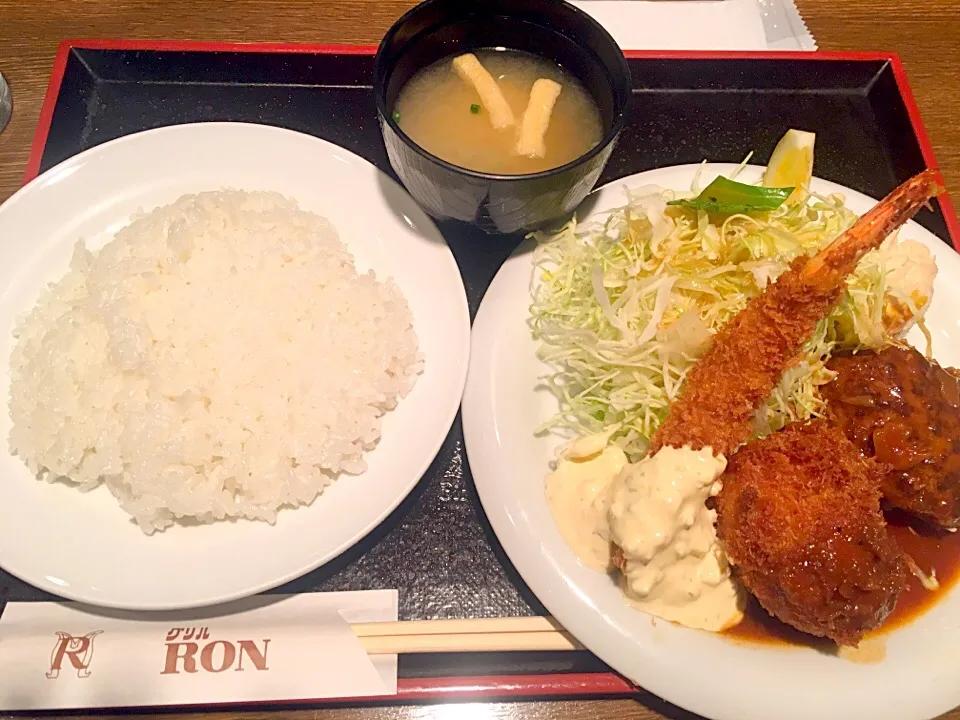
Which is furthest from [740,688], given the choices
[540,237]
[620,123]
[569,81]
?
[569,81]

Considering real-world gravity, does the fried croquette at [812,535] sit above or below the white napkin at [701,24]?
below

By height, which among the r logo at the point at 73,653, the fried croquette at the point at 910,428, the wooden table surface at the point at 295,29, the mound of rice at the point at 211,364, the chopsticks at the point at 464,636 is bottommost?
the r logo at the point at 73,653

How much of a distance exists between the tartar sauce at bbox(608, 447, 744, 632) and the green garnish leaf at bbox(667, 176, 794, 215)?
28.3 inches

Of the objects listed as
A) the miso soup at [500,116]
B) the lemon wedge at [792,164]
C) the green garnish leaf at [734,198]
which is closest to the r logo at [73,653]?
the miso soup at [500,116]

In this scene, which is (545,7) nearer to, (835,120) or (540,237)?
(540,237)

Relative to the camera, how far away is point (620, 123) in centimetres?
171

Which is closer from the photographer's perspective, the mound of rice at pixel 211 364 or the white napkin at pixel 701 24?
the mound of rice at pixel 211 364

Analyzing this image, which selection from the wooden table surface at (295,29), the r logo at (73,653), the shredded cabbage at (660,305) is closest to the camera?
the r logo at (73,653)

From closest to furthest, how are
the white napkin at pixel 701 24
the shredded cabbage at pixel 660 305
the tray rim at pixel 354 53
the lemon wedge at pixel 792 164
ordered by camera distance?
the shredded cabbage at pixel 660 305 < the lemon wedge at pixel 792 164 < the tray rim at pixel 354 53 < the white napkin at pixel 701 24

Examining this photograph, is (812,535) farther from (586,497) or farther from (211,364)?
(211,364)

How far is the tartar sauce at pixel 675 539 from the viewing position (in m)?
1.46

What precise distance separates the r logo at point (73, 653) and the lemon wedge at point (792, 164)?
2.23 meters

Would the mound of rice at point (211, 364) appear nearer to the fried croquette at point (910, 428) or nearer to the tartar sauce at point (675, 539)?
the tartar sauce at point (675, 539)

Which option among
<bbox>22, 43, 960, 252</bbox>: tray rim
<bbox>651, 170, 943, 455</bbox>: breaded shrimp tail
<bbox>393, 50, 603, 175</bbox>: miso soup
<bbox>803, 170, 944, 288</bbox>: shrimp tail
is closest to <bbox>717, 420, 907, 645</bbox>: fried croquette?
<bbox>651, 170, 943, 455</bbox>: breaded shrimp tail
